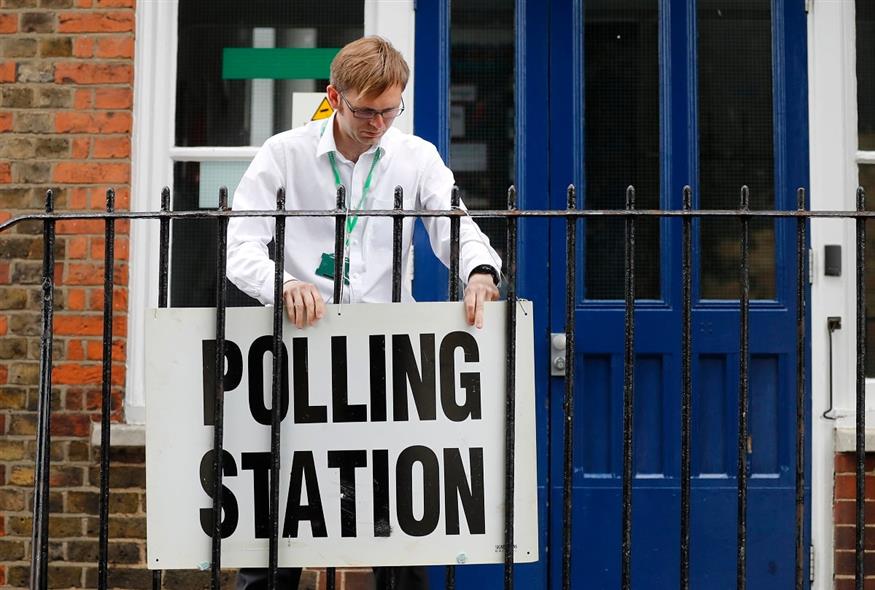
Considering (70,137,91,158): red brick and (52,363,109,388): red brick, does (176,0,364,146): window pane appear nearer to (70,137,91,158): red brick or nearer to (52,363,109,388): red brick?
(70,137,91,158): red brick

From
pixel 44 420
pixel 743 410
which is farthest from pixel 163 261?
pixel 743 410

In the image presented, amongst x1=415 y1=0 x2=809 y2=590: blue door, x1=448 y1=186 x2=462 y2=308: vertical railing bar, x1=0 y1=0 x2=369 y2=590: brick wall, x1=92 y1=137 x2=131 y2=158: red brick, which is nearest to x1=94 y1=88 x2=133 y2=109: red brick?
x1=0 y1=0 x2=369 y2=590: brick wall

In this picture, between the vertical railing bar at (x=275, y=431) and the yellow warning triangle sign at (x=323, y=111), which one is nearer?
the vertical railing bar at (x=275, y=431)

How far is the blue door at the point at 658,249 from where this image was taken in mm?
4223

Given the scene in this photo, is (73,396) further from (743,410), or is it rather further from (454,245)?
(743,410)

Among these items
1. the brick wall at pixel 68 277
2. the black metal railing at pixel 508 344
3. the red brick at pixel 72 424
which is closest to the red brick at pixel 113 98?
the brick wall at pixel 68 277

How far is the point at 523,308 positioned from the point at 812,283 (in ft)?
6.99

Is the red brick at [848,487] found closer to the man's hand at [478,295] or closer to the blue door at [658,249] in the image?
the blue door at [658,249]

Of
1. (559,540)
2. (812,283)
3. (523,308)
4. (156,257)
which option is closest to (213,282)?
(156,257)

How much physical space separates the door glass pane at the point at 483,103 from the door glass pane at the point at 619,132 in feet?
1.13

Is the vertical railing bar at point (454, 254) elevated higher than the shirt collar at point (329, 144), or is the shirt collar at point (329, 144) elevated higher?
the shirt collar at point (329, 144)

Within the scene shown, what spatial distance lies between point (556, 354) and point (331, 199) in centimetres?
157

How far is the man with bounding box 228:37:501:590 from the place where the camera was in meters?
2.80

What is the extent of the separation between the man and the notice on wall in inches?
8.2
